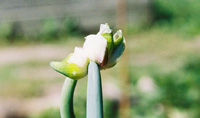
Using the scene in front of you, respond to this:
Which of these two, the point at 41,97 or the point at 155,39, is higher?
the point at 155,39

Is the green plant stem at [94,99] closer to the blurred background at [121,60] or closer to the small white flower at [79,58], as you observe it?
the small white flower at [79,58]

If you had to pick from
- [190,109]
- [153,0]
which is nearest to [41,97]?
[190,109]

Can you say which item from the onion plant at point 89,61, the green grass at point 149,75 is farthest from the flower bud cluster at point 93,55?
the green grass at point 149,75

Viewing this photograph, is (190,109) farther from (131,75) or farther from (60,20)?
(60,20)

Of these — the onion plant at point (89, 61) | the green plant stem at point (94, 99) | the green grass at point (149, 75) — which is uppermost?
the green grass at point (149, 75)

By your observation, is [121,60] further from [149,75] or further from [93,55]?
[93,55]

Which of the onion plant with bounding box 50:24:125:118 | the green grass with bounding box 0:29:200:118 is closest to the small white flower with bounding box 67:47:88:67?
the onion plant with bounding box 50:24:125:118

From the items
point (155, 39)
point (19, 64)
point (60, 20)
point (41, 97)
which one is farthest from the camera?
point (60, 20)

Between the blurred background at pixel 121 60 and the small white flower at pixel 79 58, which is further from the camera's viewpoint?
the blurred background at pixel 121 60
